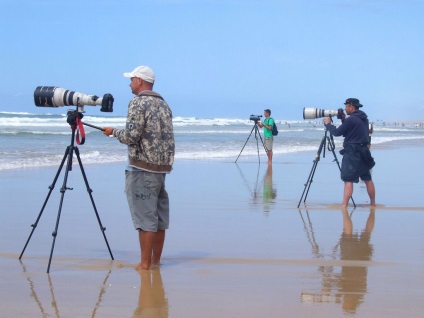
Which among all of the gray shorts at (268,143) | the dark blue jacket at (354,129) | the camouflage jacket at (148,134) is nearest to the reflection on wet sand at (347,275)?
the camouflage jacket at (148,134)

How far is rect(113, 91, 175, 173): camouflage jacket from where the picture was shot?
5094 mm

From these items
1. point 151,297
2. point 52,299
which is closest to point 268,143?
point 151,297

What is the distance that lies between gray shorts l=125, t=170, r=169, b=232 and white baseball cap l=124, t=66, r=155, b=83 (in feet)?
2.10

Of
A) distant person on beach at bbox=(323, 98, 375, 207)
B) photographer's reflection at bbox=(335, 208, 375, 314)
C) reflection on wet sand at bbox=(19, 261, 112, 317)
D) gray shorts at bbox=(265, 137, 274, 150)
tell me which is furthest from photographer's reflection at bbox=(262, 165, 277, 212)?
reflection on wet sand at bbox=(19, 261, 112, 317)

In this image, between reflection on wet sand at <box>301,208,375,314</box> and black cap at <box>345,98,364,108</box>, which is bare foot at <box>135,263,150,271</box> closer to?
reflection on wet sand at <box>301,208,375,314</box>

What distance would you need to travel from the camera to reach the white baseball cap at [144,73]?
5.26 meters

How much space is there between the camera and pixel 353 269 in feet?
18.0

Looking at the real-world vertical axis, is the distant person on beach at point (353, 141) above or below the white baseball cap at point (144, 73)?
below

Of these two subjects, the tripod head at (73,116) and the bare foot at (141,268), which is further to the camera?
the tripod head at (73,116)

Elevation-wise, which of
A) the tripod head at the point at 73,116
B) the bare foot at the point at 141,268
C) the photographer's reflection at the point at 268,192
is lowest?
the photographer's reflection at the point at 268,192

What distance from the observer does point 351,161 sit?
Answer: 8.87 meters

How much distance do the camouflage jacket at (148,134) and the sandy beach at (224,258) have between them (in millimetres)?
764

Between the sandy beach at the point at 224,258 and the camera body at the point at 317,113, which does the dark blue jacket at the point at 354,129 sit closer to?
the camera body at the point at 317,113

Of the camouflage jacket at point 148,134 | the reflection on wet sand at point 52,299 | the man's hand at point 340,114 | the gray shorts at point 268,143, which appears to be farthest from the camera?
the gray shorts at point 268,143
